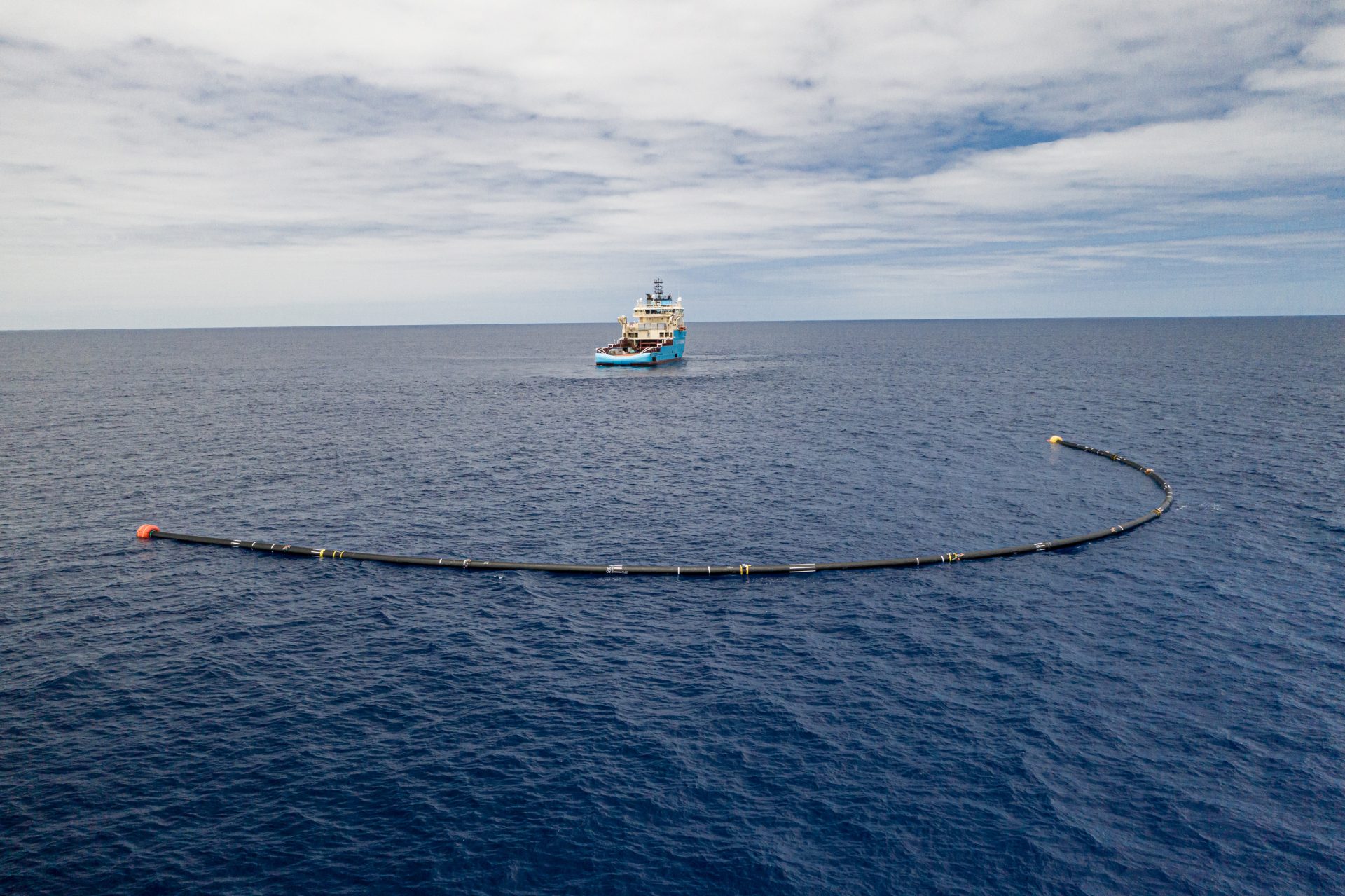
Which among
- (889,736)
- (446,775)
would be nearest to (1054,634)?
(889,736)

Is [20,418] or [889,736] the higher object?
[20,418]

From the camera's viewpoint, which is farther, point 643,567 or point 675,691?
point 643,567

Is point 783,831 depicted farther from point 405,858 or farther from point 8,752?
point 8,752

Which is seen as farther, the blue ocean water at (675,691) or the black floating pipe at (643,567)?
the black floating pipe at (643,567)

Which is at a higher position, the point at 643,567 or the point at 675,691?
the point at 643,567
